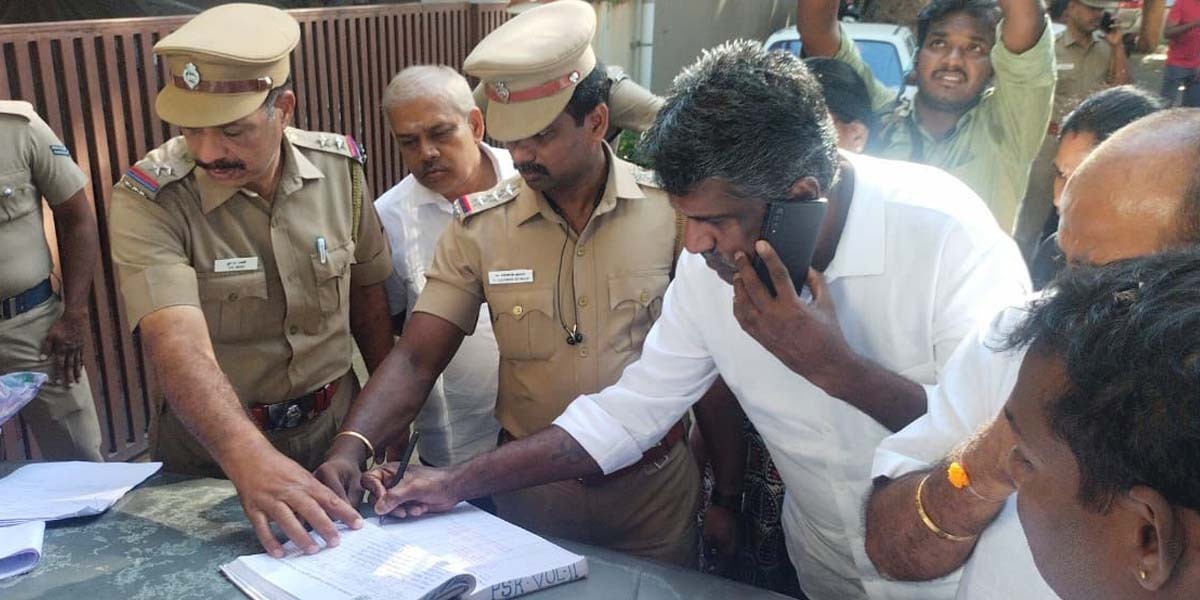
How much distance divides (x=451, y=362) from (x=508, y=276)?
58cm

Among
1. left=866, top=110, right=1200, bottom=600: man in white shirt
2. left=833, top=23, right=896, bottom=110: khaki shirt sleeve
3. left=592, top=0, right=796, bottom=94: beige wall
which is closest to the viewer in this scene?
left=866, top=110, right=1200, bottom=600: man in white shirt

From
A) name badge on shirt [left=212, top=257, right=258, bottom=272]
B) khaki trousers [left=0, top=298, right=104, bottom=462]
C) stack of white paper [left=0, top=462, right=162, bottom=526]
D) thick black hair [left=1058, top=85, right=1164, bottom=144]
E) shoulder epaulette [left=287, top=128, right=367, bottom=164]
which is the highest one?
thick black hair [left=1058, top=85, right=1164, bottom=144]

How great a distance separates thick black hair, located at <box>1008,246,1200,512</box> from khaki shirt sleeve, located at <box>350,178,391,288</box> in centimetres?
192

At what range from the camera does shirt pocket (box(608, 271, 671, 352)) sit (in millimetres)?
2156

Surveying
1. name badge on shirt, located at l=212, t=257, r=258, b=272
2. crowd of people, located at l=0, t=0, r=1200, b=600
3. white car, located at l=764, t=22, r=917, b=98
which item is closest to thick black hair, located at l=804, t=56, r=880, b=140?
crowd of people, located at l=0, t=0, r=1200, b=600

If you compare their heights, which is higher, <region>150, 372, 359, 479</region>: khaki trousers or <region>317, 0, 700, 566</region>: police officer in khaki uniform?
<region>317, 0, 700, 566</region>: police officer in khaki uniform

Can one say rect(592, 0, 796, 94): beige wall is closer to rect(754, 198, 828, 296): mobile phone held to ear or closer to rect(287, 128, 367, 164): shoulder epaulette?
rect(287, 128, 367, 164): shoulder epaulette

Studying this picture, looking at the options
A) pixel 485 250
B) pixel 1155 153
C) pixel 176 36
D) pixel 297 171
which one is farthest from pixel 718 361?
pixel 176 36

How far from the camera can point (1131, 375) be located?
0.78m

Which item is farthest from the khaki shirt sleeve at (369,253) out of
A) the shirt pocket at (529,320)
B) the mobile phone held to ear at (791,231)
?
the mobile phone held to ear at (791,231)

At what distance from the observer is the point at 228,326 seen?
2.28 metres

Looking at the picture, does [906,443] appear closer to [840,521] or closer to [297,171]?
[840,521]

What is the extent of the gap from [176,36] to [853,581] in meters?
1.91

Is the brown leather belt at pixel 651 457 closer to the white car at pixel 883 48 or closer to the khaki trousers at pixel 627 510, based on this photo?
the khaki trousers at pixel 627 510
